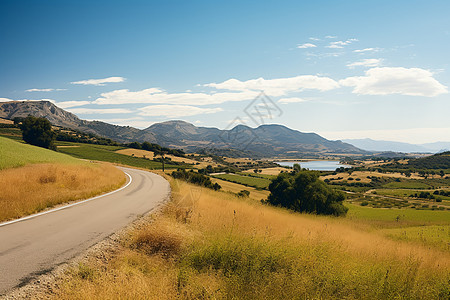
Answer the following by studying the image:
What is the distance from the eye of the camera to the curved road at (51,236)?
6.30 metres

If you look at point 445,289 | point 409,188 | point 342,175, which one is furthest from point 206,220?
point 342,175

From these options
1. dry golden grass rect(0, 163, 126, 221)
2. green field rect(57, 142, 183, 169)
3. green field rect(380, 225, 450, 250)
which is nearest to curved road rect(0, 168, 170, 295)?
dry golden grass rect(0, 163, 126, 221)

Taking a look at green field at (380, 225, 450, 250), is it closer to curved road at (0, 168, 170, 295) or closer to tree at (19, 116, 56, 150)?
curved road at (0, 168, 170, 295)

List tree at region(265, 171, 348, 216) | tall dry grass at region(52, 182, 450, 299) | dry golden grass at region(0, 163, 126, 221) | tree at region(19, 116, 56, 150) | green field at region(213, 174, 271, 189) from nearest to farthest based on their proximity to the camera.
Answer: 1. tall dry grass at region(52, 182, 450, 299)
2. dry golden grass at region(0, 163, 126, 221)
3. tree at region(265, 171, 348, 216)
4. tree at region(19, 116, 56, 150)
5. green field at region(213, 174, 271, 189)

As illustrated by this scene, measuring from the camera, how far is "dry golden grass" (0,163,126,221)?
1223cm

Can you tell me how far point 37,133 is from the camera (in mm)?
83062

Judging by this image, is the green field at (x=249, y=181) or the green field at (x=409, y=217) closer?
the green field at (x=409, y=217)

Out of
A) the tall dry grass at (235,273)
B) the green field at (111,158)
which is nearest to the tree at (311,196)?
the tall dry grass at (235,273)

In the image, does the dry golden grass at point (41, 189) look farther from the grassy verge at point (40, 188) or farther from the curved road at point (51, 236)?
the curved road at point (51, 236)

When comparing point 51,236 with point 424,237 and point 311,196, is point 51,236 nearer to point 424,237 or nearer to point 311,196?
point 424,237

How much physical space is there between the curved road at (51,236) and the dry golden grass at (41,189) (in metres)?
1.16

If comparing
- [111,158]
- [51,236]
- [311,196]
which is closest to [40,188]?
[51,236]

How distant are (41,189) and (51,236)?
8.98 metres

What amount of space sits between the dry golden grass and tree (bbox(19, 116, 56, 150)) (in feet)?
244
